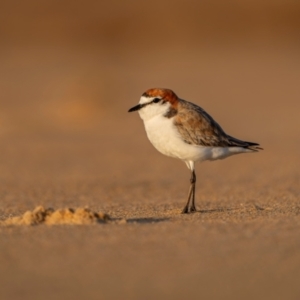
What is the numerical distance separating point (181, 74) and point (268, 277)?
80.4 ft

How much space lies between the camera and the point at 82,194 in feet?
36.0

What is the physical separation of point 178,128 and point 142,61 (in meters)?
24.2

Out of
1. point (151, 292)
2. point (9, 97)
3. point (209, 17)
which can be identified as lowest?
point (151, 292)

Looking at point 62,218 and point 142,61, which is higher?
point 142,61

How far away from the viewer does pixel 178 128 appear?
26.2ft

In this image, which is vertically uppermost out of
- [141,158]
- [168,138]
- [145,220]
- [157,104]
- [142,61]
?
[142,61]

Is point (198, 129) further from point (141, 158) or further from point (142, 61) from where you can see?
point (142, 61)

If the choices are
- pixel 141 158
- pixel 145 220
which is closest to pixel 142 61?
pixel 141 158

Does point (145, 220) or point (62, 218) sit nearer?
point (62, 218)

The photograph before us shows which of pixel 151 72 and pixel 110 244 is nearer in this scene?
pixel 110 244

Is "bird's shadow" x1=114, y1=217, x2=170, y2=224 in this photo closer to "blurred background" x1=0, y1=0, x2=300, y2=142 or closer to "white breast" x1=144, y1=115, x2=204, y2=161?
"white breast" x1=144, y1=115, x2=204, y2=161

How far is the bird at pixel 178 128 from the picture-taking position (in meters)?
7.98

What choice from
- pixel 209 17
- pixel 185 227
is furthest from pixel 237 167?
pixel 209 17

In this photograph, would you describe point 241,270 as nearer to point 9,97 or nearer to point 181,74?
point 9,97
